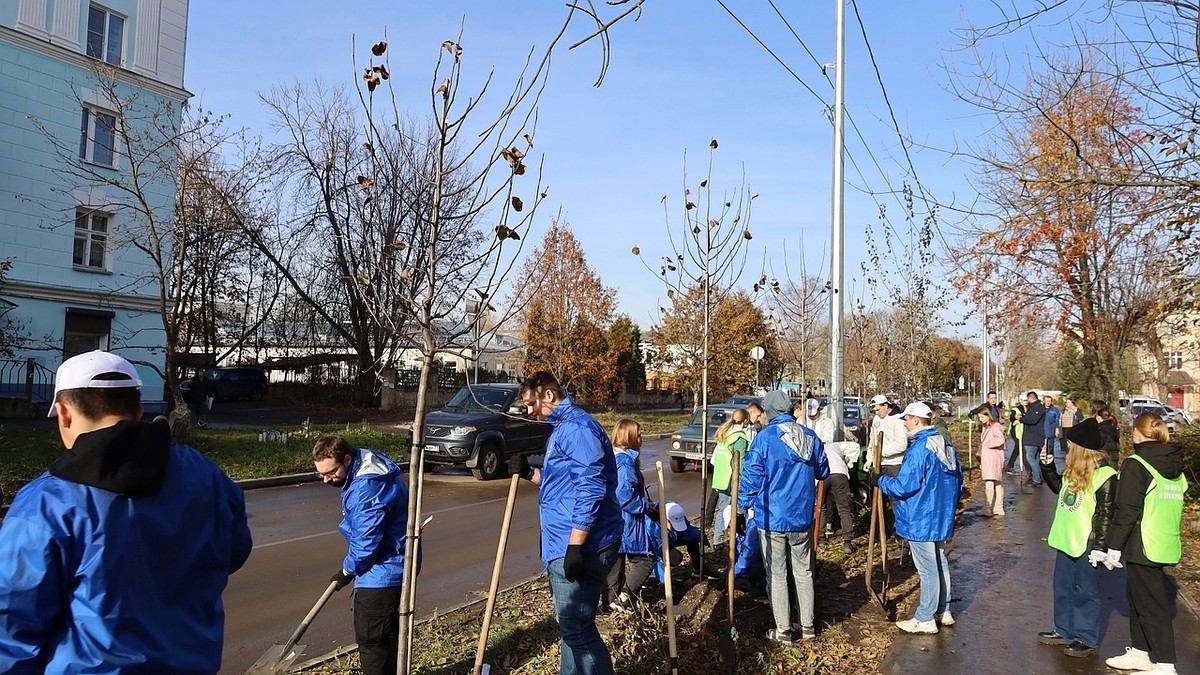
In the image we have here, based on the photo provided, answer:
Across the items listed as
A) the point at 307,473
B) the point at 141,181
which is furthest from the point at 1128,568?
the point at 141,181

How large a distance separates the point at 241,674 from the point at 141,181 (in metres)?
23.9

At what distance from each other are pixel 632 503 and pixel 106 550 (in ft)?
15.5

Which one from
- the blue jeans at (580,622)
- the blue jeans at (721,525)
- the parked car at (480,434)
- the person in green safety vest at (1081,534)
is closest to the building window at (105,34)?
the parked car at (480,434)

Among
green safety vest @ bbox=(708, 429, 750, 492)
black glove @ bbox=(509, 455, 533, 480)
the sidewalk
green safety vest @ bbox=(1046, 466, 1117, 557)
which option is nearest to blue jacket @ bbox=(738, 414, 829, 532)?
the sidewalk

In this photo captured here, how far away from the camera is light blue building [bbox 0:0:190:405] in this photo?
22906 mm

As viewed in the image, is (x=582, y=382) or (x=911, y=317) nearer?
(x=911, y=317)

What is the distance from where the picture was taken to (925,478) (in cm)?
647

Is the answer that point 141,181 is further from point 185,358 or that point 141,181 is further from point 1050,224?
point 1050,224

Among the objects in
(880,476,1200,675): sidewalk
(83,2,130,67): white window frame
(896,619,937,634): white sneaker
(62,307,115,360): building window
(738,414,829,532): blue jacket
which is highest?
(83,2,130,67): white window frame

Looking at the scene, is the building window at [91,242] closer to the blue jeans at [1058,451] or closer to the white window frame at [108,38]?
the white window frame at [108,38]

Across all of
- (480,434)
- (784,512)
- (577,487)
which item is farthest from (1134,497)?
(480,434)

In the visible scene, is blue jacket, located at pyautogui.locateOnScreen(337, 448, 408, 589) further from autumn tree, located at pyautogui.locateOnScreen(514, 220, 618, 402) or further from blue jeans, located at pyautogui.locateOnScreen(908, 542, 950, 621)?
autumn tree, located at pyautogui.locateOnScreen(514, 220, 618, 402)

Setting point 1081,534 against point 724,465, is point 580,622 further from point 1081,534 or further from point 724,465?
point 724,465

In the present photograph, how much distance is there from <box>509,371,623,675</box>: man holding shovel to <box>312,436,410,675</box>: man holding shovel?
742 millimetres
